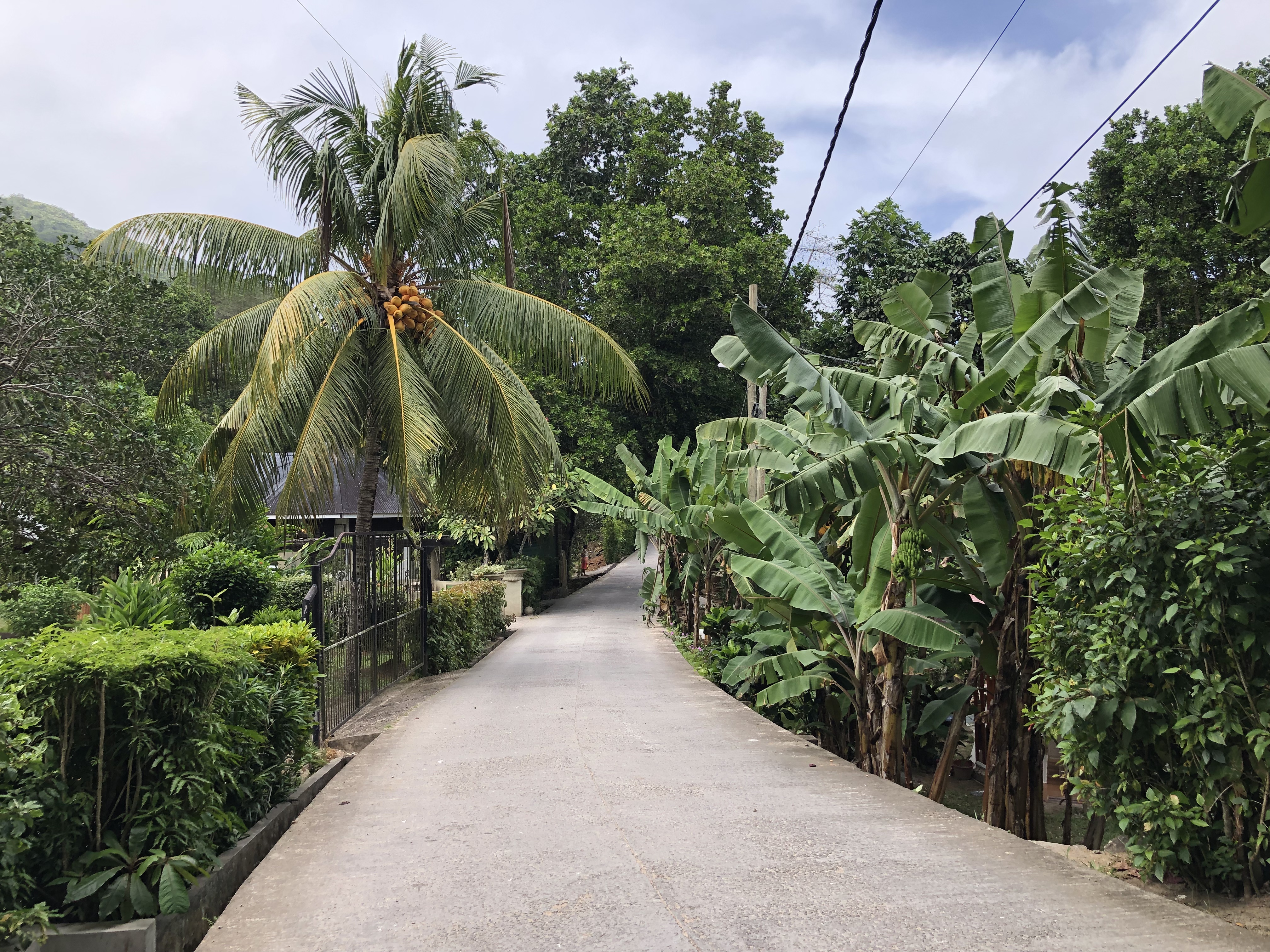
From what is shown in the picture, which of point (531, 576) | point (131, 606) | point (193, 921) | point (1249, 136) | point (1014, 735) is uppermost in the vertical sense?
point (1249, 136)

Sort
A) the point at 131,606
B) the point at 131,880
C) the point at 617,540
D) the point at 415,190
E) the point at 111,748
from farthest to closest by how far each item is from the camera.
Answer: the point at 617,540 < the point at 415,190 < the point at 131,606 < the point at 111,748 < the point at 131,880

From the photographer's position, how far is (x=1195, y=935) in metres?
4.05

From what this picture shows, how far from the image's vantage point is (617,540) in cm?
6169

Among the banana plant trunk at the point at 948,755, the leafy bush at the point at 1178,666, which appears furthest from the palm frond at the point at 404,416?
the leafy bush at the point at 1178,666

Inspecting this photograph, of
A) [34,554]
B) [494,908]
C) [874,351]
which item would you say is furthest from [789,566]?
[34,554]

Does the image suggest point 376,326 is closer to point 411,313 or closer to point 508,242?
point 411,313

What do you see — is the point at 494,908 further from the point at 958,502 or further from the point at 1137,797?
the point at 958,502

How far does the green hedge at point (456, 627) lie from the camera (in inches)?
553

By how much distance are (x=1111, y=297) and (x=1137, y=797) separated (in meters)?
4.10

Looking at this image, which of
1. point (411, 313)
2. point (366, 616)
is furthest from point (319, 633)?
point (411, 313)

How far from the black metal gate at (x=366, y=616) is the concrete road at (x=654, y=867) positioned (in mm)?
1046

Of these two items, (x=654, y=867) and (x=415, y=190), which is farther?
(x=415, y=190)

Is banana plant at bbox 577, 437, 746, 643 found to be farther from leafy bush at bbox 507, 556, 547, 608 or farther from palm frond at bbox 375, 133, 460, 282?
leafy bush at bbox 507, 556, 547, 608

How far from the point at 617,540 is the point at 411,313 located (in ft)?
162
